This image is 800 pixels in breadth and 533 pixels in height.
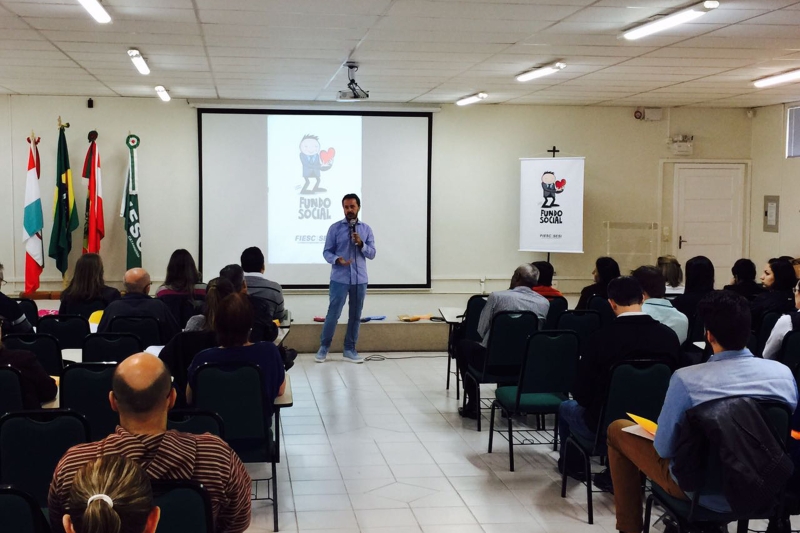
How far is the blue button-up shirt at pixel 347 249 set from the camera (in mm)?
8836

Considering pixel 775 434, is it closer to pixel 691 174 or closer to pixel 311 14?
pixel 311 14

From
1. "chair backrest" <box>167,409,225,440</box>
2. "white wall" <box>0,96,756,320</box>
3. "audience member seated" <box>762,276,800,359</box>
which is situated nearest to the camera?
"chair backrest" <box>167,409,225,440</box>

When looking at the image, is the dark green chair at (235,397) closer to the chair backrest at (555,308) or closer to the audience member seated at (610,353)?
the audience member seated at (610,353)

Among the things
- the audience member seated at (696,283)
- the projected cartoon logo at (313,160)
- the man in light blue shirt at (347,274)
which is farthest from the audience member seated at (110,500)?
the projected cartoon logo at (313,160)

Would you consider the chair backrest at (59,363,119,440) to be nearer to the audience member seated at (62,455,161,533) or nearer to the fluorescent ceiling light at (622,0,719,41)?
the audience member seated at (62,455,161,533)

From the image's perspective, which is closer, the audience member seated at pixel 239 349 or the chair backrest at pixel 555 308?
the audience member seated at pixel 239 349

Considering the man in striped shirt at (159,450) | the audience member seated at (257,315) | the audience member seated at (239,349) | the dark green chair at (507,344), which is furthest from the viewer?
the dark green chair at (507,344)

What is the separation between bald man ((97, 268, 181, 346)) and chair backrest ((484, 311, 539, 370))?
219 centimetres

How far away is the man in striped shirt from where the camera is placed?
90.9 inches

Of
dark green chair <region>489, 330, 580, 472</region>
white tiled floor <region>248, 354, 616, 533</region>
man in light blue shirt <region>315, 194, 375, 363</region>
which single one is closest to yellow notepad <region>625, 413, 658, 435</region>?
white tiled floor <region>248, 354, 616, 533</region>

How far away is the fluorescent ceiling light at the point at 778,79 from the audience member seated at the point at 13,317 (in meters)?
6.77

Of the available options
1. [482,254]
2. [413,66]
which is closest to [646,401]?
[413,66]

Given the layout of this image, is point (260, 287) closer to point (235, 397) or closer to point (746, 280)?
point (235, 397)

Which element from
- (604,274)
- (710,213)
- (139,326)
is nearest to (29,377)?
(139,326)
